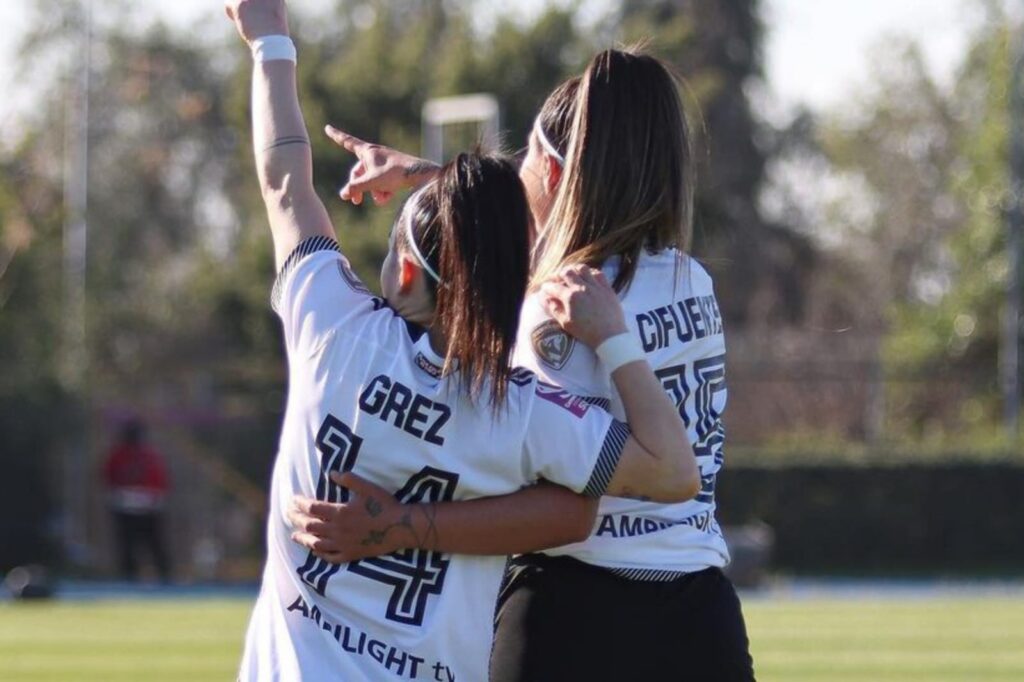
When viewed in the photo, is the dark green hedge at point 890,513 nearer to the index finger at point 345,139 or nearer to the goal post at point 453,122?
the goal post at point 453,122

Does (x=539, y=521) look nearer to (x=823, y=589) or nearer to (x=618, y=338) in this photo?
(x=618, y=338)

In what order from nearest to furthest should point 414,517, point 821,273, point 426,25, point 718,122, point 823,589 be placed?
point 414,517 → point 823,589 → point 426,25 → point 718,122 → point 821,273

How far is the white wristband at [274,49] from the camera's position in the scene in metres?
3.83

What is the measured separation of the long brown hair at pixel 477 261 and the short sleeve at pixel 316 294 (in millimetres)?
129

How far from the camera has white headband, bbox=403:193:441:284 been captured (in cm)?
350

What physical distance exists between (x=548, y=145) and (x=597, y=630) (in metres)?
0.98

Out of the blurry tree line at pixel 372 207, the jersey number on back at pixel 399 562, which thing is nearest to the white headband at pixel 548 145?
the jersey number on back at pixel 399 562

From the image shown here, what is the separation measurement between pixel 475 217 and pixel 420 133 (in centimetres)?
3577

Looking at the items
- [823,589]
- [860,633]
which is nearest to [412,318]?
[860,633]

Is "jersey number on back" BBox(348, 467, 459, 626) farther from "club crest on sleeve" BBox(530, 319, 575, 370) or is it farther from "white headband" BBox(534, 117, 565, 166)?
"white headband" BBox(534, 117, 565, 166)

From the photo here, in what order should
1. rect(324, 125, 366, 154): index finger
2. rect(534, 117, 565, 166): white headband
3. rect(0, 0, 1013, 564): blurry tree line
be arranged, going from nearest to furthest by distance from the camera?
rect(534, 117, 565, 166): white headband, rect(324, 125, 366, 154): index finger, rect(0, 0, 1013, 564): blurry tree line

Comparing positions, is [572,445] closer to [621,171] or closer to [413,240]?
[413,240]

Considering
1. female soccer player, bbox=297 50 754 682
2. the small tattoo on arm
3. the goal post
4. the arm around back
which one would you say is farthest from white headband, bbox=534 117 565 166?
the goal post

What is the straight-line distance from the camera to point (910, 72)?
51.2 m
